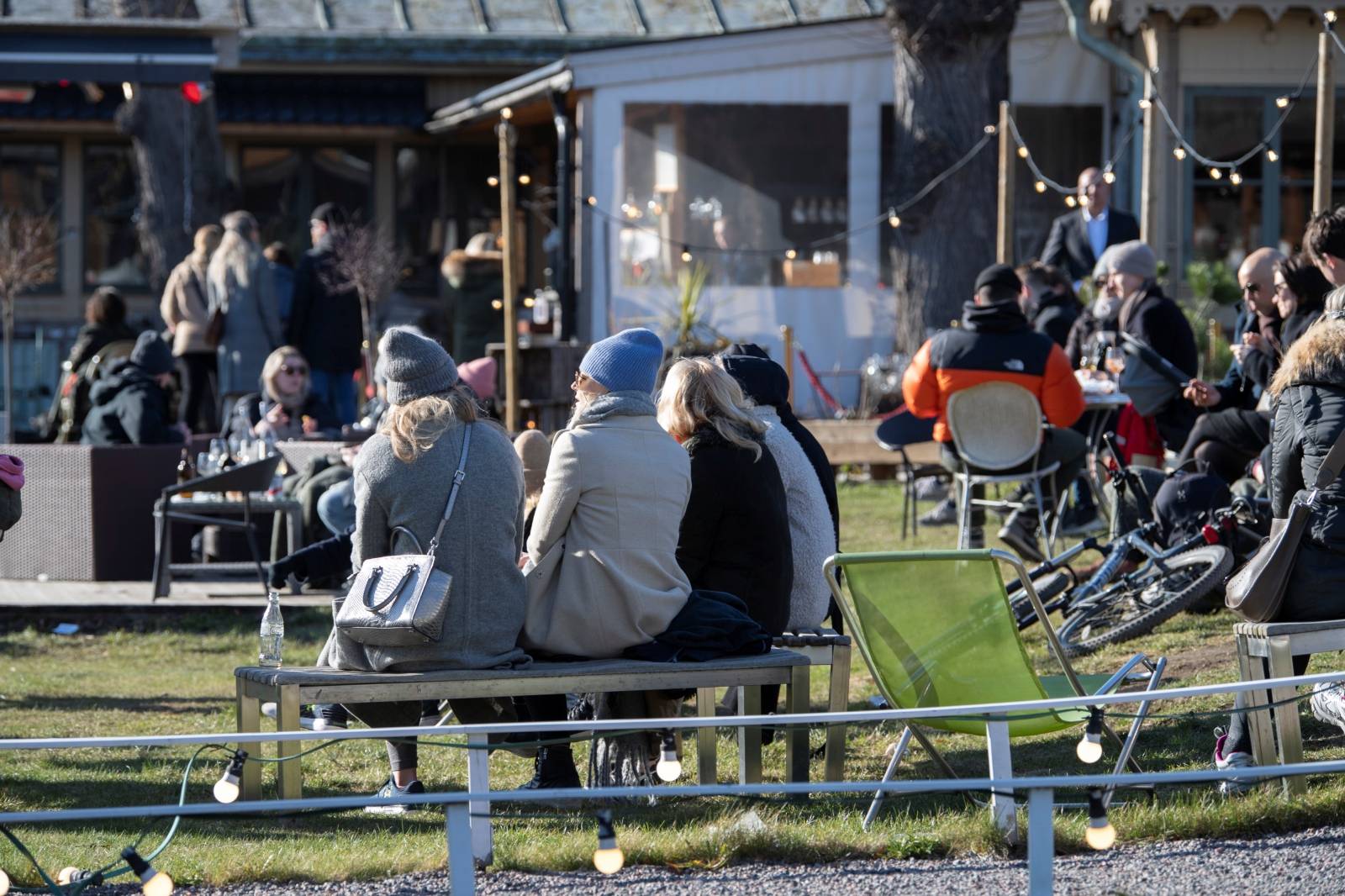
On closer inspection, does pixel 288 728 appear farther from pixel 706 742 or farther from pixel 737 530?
pixel 737 530

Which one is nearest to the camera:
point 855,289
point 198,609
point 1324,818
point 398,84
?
point 1324,818

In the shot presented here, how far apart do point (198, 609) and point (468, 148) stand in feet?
41.9

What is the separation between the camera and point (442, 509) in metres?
5.77

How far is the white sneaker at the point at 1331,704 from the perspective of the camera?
241 inches

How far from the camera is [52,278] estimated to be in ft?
72.7

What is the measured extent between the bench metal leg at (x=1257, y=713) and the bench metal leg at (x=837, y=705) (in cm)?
121

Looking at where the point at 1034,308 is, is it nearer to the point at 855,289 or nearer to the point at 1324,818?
the point at 855,289

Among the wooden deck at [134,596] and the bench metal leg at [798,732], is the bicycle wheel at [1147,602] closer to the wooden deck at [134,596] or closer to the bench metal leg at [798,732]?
the bench metal leg at [798,732]

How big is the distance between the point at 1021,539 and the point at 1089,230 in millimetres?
4356

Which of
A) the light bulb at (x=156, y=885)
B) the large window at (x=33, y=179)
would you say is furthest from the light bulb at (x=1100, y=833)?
the large window at (x=33, y=179)

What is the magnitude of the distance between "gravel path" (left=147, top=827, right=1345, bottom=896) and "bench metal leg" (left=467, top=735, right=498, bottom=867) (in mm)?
85

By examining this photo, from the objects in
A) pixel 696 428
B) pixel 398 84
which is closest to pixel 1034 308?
pixel 696 428

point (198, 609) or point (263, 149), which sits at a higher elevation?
point (263, 149)

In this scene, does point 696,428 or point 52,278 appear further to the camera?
point 52,278
